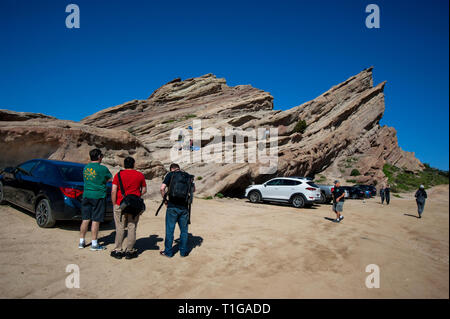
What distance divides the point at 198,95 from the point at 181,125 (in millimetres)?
12351

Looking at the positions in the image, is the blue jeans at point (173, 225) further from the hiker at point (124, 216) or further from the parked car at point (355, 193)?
the parked car at point (355, 193)

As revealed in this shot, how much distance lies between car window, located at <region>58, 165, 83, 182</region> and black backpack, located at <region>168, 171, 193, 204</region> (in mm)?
2854

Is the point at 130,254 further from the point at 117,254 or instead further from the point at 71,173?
the point at 71,173

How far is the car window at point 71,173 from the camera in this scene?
19.8 ft

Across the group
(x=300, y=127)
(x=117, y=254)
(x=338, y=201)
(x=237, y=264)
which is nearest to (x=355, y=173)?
(x=300, y=127)

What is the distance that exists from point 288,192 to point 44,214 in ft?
36.6

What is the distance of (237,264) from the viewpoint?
4.39 meters

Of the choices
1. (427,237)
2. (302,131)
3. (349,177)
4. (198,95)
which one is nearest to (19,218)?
(427,237)

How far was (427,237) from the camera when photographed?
2082 mm

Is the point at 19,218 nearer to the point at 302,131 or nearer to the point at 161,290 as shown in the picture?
the point at 161,290

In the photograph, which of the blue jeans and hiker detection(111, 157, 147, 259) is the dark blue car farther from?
the blue jeans

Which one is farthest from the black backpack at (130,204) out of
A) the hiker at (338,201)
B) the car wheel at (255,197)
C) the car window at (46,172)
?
the car wheel at (255,197)

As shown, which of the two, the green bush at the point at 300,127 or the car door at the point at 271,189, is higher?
the green bush at the point at 300,127

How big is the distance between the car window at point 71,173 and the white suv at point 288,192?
10.1 m
